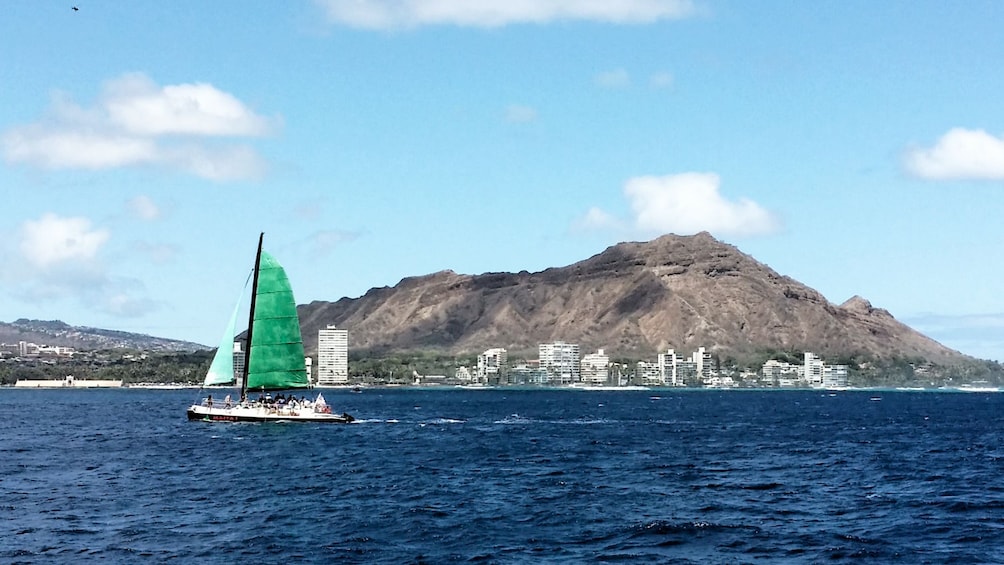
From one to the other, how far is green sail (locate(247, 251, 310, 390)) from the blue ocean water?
340 inches

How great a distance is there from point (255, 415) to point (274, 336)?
26.3 ft

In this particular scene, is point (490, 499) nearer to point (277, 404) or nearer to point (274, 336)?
point (274, 336)

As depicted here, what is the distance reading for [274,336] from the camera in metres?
126

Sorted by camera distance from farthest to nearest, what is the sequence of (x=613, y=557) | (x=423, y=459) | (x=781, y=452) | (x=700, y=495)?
(x=781, y=452) → (x=423, y=459) → (x=700, y=495) → (x=613, y=557)

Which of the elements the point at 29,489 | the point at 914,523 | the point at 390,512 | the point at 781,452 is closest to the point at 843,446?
the point at 781,452

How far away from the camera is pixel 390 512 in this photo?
6181cm

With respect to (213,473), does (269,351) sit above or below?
above

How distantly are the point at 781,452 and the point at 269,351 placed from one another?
171ft

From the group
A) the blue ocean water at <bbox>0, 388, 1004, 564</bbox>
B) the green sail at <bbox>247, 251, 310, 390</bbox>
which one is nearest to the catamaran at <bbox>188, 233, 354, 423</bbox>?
the green sail at <bbox>247, 251, 310, 390</bbox>

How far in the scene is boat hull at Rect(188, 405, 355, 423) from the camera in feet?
408

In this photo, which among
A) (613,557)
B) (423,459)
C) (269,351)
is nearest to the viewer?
(613,557)

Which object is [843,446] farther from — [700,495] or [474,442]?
[700,495]

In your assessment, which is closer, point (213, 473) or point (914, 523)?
point (914, 523)

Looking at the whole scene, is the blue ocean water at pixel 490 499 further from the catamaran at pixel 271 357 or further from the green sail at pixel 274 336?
the green sail at pixel 274 336
